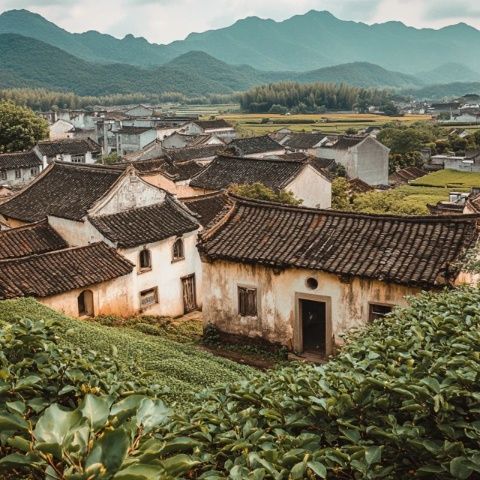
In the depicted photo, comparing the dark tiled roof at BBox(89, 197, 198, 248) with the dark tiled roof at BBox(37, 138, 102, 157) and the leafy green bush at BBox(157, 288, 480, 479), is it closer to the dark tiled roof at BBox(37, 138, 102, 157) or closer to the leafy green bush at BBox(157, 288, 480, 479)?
the leafy green bush at BBox(157, 288, 480, 479)

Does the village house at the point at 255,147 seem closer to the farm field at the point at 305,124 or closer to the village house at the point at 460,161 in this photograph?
the village house at the point at 460,161

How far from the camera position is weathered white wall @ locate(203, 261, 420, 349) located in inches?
569

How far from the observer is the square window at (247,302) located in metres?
16.1

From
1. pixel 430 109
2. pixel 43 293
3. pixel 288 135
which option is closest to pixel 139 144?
pixel 288 135

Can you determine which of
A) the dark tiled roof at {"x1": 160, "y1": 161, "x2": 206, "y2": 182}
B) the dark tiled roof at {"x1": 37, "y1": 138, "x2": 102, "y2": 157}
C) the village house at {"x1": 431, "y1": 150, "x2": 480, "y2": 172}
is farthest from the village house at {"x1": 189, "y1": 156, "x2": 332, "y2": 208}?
the village house at {"x1": 431, "y1": 150, "x2": 480, "y2": 172}

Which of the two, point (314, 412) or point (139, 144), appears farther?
point (139, 144)

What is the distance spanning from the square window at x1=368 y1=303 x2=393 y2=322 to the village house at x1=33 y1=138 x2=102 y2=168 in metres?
41.5

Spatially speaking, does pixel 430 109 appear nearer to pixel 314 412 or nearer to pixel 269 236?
pixel 269 236

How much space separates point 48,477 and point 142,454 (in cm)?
48

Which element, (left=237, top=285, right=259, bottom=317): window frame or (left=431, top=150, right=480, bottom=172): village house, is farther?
(left=431, top=150, right=480, bottom=172): village house

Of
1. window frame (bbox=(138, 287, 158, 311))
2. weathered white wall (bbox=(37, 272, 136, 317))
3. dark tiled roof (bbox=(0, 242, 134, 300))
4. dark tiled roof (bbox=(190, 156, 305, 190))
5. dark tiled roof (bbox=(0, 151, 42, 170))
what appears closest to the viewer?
dark tiled roof (bbox=(0, 242, 134, 300))

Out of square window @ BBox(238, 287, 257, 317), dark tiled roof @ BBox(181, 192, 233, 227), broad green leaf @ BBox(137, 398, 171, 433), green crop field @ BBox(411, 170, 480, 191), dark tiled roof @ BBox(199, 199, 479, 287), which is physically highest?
broad green leaf @ BBox(137, 398, 171, 433)

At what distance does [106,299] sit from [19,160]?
113 feet

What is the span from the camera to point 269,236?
1634 cm
